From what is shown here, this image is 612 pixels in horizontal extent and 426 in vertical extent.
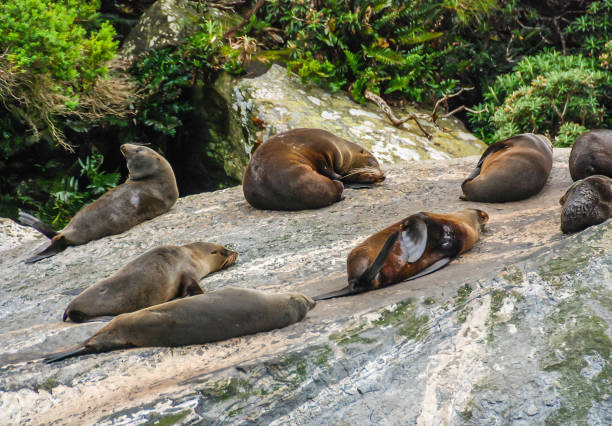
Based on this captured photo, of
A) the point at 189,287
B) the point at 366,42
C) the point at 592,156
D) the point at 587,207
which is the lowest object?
the point at 189,287

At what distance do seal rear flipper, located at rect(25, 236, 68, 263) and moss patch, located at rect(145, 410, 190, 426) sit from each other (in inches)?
148

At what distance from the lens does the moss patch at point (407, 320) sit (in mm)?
2789

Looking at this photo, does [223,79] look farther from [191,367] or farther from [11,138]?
[191,367]

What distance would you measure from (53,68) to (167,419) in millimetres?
6736

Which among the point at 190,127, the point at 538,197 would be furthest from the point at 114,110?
the point at 538,197

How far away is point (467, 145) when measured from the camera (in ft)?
32.2

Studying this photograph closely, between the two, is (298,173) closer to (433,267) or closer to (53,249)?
(433,267)

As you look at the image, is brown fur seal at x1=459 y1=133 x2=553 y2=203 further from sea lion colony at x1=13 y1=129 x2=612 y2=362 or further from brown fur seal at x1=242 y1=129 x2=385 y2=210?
brown fur seal at x1=242 y1=129 x2=385 y2=210

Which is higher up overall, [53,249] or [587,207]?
[587,207]

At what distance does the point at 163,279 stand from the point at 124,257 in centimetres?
137

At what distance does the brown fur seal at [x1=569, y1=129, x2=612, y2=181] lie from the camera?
4984mm

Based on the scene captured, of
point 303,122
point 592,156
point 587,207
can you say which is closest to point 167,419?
point 587,207

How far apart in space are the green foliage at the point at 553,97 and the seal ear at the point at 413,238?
21.6 ft

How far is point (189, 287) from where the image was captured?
3.94 metres
